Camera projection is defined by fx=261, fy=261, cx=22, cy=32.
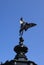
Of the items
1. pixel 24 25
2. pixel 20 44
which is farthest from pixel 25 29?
pixel 20 44

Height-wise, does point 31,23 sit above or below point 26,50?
above

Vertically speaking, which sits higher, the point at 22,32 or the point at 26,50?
the point at 22,32

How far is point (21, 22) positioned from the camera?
84.6 ft

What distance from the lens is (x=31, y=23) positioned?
25.5 metres

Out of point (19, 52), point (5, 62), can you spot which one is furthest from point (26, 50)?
point (5, 62)

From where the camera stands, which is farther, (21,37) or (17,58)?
(21,37)

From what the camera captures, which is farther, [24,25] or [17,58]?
[24,25]

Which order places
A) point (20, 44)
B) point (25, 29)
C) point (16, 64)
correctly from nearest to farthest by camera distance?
point (16, 64)
point (20, 44)
point (25, 29)

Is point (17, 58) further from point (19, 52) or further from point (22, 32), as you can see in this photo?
point (22, 32)

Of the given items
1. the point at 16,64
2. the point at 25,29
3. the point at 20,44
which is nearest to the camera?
the point at 16,64

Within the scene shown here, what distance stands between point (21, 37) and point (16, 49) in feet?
7.75

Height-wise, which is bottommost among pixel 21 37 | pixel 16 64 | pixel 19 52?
pixel 16 64

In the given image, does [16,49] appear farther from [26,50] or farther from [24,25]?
[24,25]

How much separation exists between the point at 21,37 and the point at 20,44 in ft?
4.96
